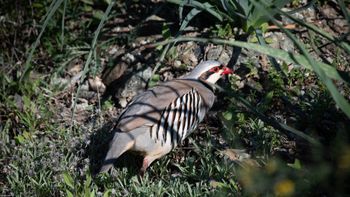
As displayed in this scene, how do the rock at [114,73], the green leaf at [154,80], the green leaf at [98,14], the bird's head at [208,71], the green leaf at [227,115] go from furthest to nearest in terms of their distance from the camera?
the green leaf at [98,14] < the rock at [114,73] < the green leaf at [154,80] < the bird's head at [208,71] < the green leaf at [227,115]

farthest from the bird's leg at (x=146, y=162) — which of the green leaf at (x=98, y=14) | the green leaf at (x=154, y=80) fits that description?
the green leaf at (x=98, y=14)

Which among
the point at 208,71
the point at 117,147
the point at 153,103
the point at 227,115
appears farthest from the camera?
the point at 208,71

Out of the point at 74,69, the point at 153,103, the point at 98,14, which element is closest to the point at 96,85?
the point at 74,69

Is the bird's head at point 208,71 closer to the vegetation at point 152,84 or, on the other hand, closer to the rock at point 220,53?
the vegetation at point 152,84

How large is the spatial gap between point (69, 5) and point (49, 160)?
1.73m

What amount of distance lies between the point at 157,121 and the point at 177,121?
14 centimetres

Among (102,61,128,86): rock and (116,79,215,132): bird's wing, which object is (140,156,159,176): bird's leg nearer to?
(116,79,215,132): bird's wing

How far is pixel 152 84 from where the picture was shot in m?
4.44

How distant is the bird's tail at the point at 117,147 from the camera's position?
3.49 m

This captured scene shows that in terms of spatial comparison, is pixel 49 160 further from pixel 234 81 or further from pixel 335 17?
pixel 335 17

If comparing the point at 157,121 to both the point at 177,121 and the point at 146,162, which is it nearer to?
the point at 177,121

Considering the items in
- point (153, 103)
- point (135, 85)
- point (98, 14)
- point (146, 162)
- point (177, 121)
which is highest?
point (98, 14)

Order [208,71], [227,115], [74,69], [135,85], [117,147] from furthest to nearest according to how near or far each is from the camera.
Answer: [74,69] → [135,85] → [208,71] → [227,115] → [117,147]

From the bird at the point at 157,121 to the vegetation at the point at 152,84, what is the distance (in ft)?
0.56
